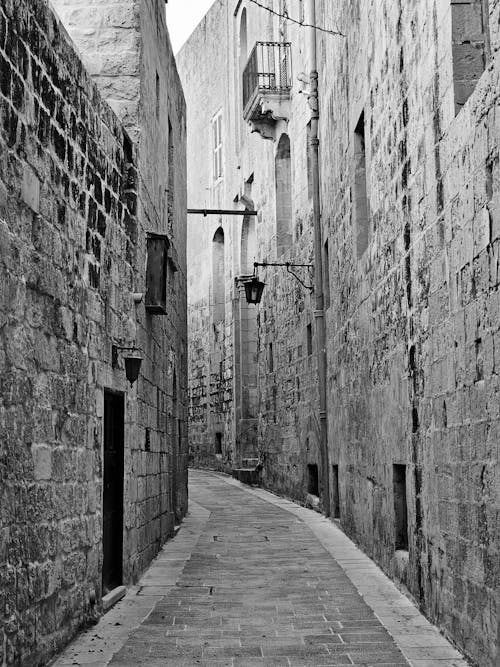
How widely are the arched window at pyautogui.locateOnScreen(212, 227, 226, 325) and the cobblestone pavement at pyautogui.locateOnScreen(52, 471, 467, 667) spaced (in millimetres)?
14350

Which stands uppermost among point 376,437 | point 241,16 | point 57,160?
point 241,16

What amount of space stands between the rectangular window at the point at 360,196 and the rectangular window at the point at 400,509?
2706mm

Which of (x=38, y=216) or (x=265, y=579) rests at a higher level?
(x=38, y=216)

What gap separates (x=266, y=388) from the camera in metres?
17.5

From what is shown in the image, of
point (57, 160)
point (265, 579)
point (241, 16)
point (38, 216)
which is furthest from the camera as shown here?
point (241, 16)

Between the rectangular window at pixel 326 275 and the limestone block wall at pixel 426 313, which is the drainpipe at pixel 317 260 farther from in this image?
the limestone block wall at pixel 426 313

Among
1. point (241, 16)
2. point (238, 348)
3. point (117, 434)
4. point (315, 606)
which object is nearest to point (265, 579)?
point (315, 606)

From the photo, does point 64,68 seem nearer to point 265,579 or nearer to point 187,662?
point 187,662

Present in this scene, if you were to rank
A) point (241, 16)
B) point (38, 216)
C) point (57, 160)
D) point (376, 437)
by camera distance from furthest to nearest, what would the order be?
1. point (241, 16)
2. point (376, 437)
3. point (57, 160)
4. point (38, 216)

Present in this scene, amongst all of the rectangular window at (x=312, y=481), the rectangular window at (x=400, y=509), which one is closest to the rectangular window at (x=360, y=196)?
the rectangular window at (x=400, y=509)

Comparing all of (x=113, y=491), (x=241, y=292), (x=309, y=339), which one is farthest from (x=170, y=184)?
(x=241, y=292)

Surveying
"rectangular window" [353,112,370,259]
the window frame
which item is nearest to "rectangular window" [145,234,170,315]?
"rectangular window" [353,112,370,259]

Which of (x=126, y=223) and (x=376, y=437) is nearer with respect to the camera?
(x=126, y=223)

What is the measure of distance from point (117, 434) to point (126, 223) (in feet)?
5.45
